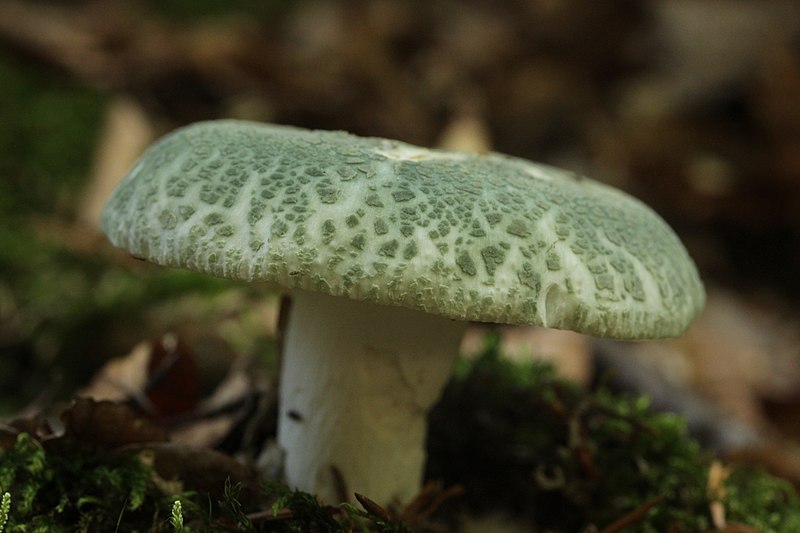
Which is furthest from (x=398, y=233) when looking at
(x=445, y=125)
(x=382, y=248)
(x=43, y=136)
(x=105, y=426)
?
(x=445, y=125)

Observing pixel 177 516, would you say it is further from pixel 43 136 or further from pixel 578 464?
pixel 43 136

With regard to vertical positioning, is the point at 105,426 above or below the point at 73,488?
above

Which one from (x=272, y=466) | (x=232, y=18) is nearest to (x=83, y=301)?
(x=272, y=466)

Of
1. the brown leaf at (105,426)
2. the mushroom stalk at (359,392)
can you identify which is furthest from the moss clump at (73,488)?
the mushroom stalk at (359,392)

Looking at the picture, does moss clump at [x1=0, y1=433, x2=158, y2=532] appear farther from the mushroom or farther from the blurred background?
the blurred background

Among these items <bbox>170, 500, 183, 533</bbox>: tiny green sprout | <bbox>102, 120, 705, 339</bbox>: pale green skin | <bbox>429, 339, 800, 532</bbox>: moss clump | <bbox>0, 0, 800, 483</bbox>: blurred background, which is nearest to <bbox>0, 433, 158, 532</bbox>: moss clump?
<bbox>170, 500, 183, 533</bbox>: tiny green sprout
